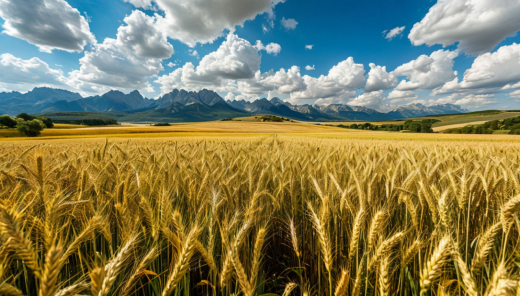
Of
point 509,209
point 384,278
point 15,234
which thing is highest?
point 15,234

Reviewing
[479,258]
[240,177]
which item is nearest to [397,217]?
[479,258]

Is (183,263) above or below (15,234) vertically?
below

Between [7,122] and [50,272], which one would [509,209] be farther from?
[7,122]

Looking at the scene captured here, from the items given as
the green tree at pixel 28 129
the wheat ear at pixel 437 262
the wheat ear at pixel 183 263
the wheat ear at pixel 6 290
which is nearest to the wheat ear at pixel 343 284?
the wheat ear at pixel 437 262

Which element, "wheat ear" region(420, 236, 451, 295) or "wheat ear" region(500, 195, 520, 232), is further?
"wheat ear" region(500, 195, 520, 232)

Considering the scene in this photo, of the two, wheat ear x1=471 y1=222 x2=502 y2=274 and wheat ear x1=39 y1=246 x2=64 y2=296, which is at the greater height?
wheat ear x1=39 y1=246 x2=64 y2=296

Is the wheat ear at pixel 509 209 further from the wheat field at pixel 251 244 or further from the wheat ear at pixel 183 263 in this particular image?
the wheat ear at pixel 183 263

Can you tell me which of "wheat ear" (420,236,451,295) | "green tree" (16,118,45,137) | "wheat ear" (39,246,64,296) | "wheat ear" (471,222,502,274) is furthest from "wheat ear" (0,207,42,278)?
"green tree" (16,118,45,137)

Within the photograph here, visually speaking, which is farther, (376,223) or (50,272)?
(376,223)

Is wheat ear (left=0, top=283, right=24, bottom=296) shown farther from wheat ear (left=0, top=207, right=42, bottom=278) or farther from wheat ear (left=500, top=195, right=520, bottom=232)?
wheat ear (left=500, top=195, right=520, bottom=232)

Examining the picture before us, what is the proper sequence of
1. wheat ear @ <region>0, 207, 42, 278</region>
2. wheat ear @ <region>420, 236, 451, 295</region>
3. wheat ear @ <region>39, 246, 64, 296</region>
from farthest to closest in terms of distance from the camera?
wheat ear @ <region>420, 236, 451, 295</region>
wheat ear @ <region>0, 207, 42, 278</region>
wheat ear @ <region>39, 246, 64, 296</region>

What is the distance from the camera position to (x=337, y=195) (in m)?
1.64

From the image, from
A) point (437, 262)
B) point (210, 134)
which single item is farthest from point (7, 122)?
point (437, 262)

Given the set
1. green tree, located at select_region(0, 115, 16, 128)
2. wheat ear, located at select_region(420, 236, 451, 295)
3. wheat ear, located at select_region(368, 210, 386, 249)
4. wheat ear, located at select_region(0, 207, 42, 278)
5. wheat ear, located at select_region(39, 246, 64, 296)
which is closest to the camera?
wheat ear, located at select_region(39, 246, 64, 296)
